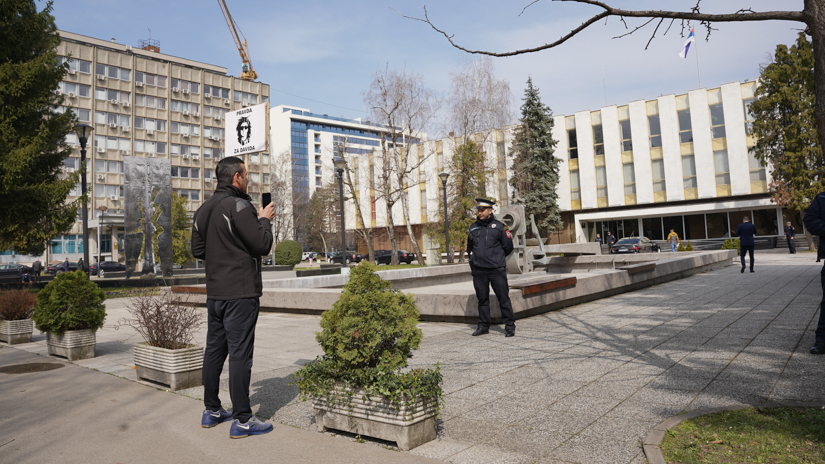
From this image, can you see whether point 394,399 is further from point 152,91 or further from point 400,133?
point 152,91

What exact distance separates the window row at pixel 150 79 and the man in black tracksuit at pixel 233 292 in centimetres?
6754

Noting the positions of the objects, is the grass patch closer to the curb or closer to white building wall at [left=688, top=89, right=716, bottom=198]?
the curb

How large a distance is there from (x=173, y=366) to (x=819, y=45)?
5.75m

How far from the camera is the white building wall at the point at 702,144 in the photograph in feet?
133

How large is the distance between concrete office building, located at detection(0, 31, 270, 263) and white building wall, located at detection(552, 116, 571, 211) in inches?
1396

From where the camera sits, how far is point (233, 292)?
3732 millimetres

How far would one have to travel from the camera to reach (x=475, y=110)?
3297 centimetres

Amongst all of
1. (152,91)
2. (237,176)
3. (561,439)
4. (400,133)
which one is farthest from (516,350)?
(152,91)

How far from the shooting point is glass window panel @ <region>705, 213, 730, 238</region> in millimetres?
41531

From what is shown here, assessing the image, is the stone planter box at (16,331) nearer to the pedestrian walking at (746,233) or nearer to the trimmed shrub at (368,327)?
the trimmed shrub at (368,327)

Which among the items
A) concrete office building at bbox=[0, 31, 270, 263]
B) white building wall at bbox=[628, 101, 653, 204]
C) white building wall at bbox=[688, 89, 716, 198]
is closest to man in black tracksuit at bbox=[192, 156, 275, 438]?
white building wall at bbox=[688, 89, 716, 198]

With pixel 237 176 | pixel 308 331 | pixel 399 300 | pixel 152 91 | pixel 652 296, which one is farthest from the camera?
pixel 152 91

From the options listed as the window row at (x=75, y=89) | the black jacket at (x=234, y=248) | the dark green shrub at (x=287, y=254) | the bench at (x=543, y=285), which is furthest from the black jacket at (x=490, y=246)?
the window row at (x=75, y=89)

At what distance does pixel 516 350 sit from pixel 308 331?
4.24 meters
